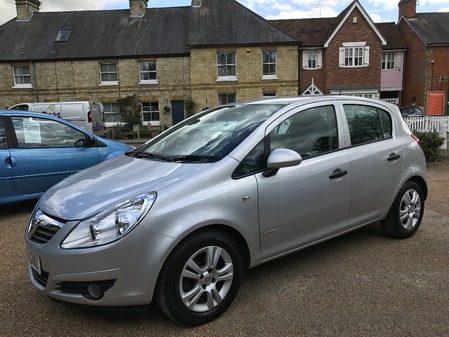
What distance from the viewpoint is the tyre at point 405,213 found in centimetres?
437

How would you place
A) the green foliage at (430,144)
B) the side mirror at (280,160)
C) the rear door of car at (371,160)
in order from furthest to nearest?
the green foliage at (430,144)
the rear door of car at (371,160)
the side mirror at (280,160)

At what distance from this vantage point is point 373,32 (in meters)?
29.7

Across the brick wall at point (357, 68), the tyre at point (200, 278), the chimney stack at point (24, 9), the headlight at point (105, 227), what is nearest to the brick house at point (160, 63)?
the chimney stack at point (24, 9)

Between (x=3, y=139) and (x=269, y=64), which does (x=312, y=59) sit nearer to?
(x=269, y=64)

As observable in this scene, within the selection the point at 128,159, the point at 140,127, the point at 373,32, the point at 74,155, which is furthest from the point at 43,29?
the point at 128,159

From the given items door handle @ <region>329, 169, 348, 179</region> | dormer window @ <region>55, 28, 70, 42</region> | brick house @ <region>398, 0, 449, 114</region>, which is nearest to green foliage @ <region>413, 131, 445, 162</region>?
door handle @ <region>329, 169, 348, 179</region>

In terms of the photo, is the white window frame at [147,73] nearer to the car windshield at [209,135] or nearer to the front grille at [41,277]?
the car windshield at [209,135]

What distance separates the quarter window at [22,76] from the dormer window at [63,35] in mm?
3112

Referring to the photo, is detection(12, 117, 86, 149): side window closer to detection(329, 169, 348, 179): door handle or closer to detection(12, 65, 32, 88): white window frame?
detection(329, 169, 348, 179): door handle

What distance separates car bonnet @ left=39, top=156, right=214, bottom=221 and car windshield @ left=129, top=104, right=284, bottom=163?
0.67ft

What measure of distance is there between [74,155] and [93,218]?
12.4 feet

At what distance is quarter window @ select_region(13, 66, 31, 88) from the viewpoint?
29.2 meters

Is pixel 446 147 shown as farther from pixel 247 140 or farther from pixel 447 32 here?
pixel 447 32

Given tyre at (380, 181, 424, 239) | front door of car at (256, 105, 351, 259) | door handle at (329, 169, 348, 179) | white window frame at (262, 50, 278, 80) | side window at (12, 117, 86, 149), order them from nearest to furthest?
front door of car at (256, 105, 351, 259) < door handle at (329, 169, 348, 179) < tyre at (380, 181, 424, 239) < side window at (12, 117, 86, 149) < white window frame at (262, 50, 278, 80)
